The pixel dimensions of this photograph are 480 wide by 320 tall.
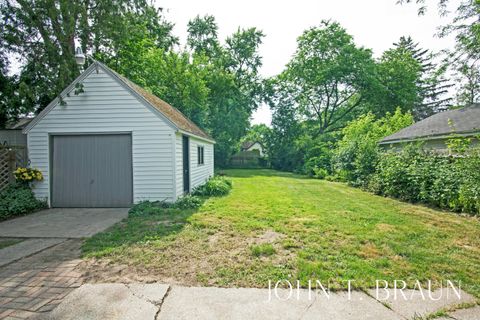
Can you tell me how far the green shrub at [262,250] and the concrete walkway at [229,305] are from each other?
3.58ft

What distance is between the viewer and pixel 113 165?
8.19 m

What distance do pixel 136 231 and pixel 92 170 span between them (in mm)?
3902

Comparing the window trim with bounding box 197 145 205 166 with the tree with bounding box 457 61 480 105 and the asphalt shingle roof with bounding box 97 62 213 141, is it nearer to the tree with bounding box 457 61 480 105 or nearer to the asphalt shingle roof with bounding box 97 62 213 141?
the asphalt shingle roof with bounding box 97 62 213 141

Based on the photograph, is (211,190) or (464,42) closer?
(464,42)

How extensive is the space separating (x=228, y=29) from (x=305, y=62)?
428 inches

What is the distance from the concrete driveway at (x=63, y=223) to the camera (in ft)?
17.9

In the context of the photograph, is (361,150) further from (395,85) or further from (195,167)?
(395,85)

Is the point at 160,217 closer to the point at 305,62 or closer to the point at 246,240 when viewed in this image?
the point at 246,240

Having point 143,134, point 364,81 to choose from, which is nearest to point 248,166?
point 364,81

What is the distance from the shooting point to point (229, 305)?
2.77m

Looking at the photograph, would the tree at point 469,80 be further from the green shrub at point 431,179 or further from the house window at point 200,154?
the house window at point 200,154

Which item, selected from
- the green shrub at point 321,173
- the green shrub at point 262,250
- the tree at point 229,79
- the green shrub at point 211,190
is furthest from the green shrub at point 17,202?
the tree at point 229,79

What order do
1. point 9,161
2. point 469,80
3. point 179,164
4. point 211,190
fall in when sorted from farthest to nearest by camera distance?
1. point 211,190
2. point 469,80
3. point 179,164
4. point 9,161

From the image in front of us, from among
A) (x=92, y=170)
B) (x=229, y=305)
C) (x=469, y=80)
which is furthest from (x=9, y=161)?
(x=469, y=80)
